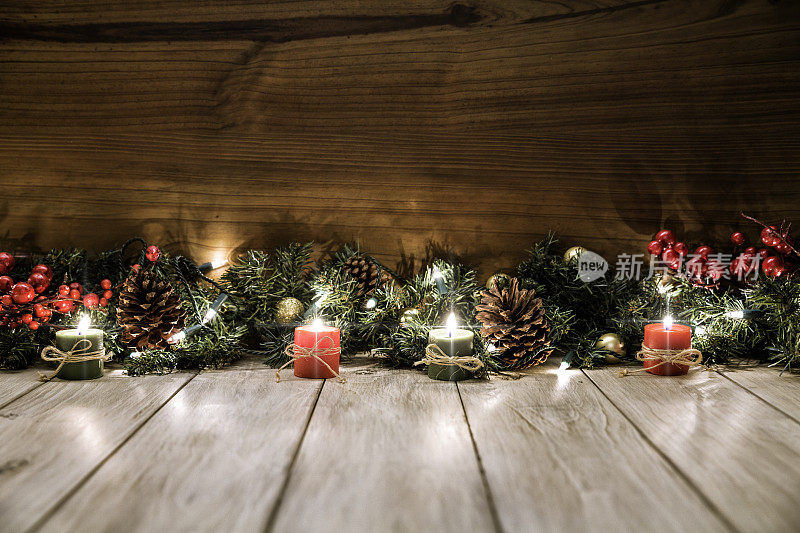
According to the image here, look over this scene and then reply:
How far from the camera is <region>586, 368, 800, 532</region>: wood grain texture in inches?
22.8

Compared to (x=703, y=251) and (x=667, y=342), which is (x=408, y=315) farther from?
(x=703, y=251)

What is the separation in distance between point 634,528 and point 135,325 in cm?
86

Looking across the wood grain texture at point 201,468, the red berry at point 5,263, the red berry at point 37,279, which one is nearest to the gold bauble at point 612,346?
the wood grain texture at point 201,468

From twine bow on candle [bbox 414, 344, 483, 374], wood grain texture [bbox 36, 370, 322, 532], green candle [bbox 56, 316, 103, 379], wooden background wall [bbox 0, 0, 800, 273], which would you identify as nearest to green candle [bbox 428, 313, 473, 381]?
twine bow on candle [bbox 414, 344, 483, 374]

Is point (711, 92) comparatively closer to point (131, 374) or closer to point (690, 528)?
point (690, 528)

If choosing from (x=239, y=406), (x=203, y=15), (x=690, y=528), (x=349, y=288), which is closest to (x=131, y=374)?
(x=239, y=406)

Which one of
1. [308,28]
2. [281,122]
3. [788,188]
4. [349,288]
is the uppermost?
[308,28]

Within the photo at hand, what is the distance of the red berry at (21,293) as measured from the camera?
1049 millimetres

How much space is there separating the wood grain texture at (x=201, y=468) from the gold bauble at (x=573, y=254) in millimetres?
622

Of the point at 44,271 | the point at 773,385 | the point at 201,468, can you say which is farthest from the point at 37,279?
the point at 773,385

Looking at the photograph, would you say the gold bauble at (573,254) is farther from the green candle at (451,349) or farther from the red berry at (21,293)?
the red berry at (21,293)

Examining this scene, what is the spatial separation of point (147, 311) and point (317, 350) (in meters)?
0.32

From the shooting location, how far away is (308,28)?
50.4 inches

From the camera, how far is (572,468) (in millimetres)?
657
